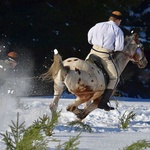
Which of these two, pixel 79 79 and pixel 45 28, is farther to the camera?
pixel 45 28

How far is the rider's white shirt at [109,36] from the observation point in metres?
8.68

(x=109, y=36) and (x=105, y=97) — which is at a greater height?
(x=109, y=36)

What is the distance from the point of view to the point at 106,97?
347 inches

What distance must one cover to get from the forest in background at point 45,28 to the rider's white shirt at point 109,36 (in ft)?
31.4

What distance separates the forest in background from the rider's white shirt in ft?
31.4

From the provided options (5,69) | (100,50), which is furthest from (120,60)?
(5,69)

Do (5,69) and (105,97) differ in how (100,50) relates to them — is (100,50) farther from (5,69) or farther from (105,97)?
(5,69)

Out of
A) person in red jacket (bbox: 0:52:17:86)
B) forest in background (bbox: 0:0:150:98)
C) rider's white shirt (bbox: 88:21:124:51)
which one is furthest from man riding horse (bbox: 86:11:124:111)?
forest in background (bbox: 0:0:150:98)

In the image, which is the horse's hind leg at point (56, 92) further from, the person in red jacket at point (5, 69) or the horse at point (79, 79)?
the person in red jacket at point (5, 69)

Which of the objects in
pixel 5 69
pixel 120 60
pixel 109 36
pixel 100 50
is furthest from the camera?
pixel 5 69

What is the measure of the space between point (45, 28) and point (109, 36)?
1029 cm

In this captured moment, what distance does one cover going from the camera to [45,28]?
18.8 m

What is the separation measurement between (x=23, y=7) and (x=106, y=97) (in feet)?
38.7

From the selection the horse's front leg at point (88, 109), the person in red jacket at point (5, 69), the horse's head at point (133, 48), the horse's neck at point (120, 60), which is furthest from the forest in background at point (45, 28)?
the horse's front leg at point (88, 109)
